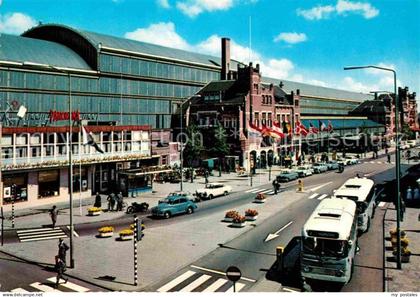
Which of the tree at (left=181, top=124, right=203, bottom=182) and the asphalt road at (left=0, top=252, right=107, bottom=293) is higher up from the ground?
the tree at (left=181, top=124, right=203, bottom=182)

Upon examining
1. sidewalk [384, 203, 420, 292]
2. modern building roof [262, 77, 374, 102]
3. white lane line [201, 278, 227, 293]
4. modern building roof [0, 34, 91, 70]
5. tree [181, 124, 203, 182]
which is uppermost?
modern building roof [262, 77, 374, 102]

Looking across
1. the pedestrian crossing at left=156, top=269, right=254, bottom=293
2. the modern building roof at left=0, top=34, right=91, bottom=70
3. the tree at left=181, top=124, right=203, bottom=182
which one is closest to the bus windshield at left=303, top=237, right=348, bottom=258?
the pedestrian crossing at left=156, top=269, right=254, bottom=293

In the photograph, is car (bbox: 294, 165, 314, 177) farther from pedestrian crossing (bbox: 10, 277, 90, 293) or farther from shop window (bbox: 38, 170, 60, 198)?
pedestrian crossing (bbox: 10, 277, 90, 293)

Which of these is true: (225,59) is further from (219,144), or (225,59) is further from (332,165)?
(332,165)

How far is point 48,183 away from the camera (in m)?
44.9

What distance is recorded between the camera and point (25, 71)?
55.4m

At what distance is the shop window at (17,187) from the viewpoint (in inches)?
1610

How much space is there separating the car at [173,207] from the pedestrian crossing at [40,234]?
27.5 feet

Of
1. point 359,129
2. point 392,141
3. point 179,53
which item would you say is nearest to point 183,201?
point 179,53

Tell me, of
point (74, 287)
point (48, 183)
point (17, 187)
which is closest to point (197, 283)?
point (74, 287)

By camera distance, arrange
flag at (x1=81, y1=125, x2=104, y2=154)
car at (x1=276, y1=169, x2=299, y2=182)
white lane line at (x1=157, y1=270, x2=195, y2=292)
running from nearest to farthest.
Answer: white lane line at (x1=157, y1=270, x2=195, y2=292) < flag at (x1=81, y1=125, x2=104, y2=154) < car at (x1=276, y1=169, x2=299, y2=182)

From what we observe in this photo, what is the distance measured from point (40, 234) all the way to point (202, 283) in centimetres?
1664

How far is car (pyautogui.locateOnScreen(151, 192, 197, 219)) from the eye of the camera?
37.7 meters

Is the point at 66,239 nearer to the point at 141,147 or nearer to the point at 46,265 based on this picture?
the point at 46,265
